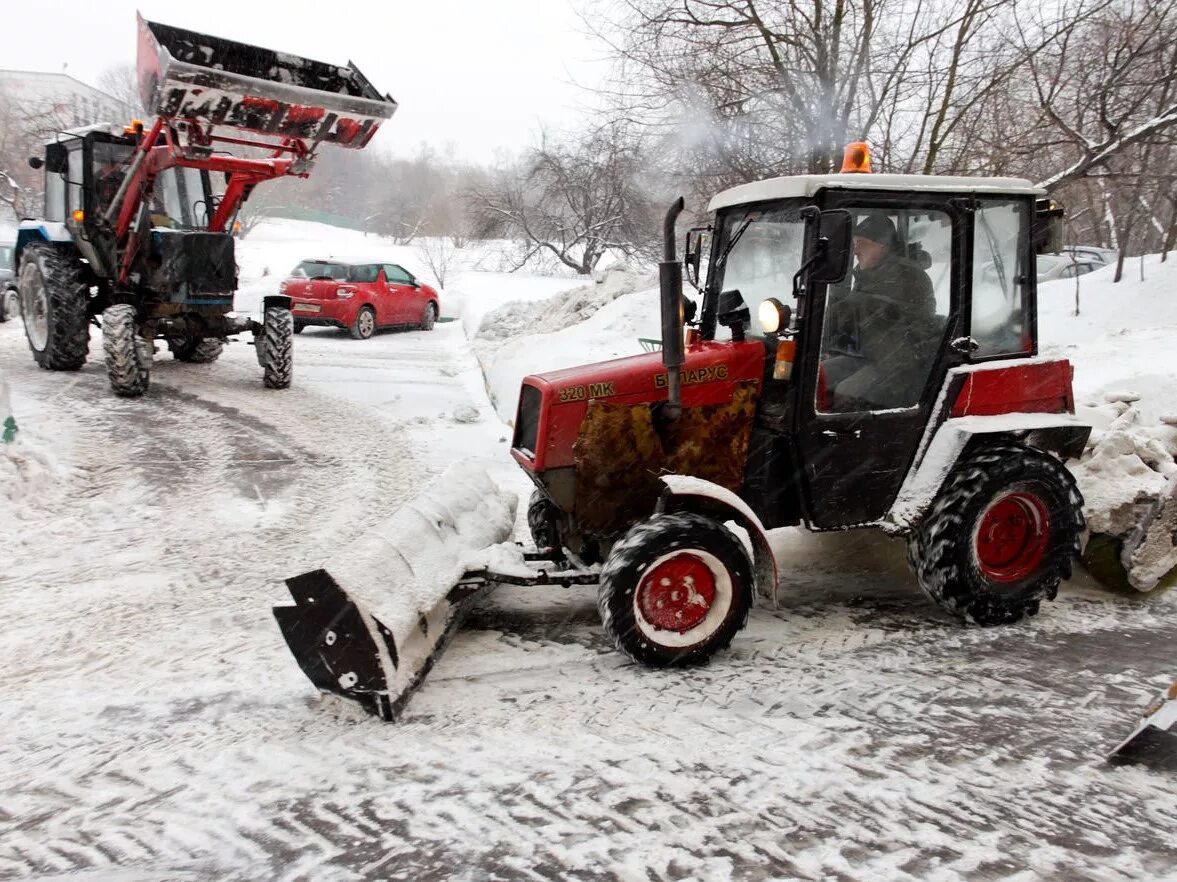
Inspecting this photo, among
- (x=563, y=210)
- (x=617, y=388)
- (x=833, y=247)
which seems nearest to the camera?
(x=833, y=247)

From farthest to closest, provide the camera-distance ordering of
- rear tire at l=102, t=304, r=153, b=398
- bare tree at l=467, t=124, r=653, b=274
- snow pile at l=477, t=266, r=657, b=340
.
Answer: bare tree at l=467, t=124, r=653, b=274
snow pile at l=477, t=266, r=657, b=340
rear tire at l=102, t=304, r=153, b=398

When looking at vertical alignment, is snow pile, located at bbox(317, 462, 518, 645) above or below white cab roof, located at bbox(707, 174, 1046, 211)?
below

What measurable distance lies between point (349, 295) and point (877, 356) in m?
13.5

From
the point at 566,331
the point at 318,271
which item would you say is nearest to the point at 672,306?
the point at 566,331

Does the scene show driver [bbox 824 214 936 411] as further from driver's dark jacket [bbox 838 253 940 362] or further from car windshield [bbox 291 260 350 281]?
car windshield [bbox 291 260 350 281]

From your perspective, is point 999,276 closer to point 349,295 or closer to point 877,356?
point 877,356

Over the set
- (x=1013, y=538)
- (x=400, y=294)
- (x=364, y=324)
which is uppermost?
(x=400, y=294)

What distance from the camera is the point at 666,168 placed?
40.8 feet

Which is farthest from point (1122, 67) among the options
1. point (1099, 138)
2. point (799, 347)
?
point (799, 347)

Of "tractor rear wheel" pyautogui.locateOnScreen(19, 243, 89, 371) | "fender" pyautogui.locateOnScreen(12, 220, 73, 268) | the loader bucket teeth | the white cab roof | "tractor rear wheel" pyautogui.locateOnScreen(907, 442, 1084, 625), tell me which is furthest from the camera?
"fender" pyautogui.locateOnScreen(12, 220, 73, 268)

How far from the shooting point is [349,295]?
16.2 meters

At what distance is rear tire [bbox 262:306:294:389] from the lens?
9.95 meters

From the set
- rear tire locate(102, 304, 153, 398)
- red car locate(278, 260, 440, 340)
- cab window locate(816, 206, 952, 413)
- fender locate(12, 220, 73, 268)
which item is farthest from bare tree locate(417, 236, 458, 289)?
cab window locate(816, 206, 952, 413)

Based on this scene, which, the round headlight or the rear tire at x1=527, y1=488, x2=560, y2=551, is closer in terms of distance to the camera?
the round headlight
